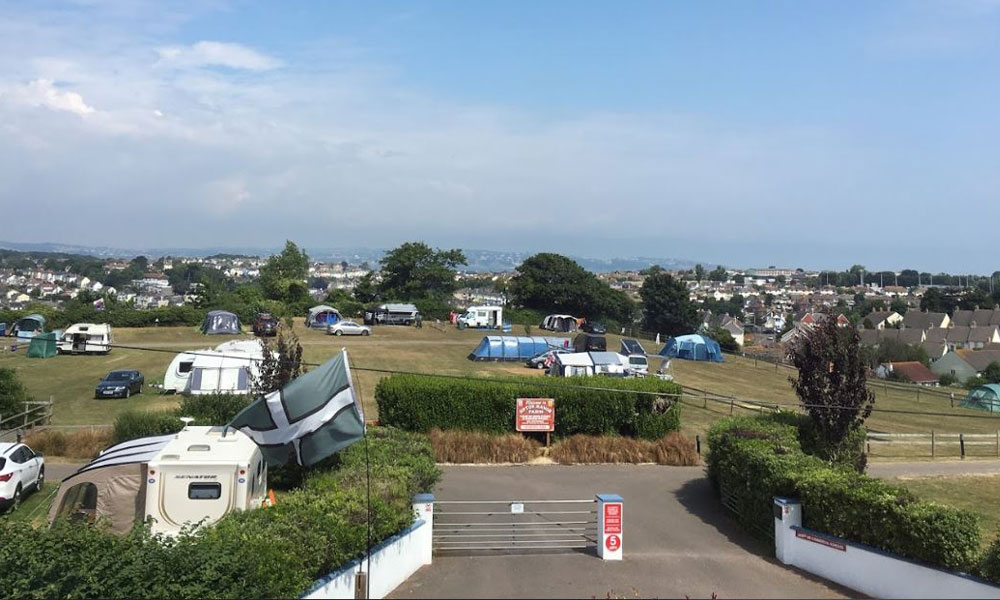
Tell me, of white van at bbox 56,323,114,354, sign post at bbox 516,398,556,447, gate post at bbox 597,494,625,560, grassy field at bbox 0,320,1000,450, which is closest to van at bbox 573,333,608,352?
grassy field at bbox 0,320,1000,450

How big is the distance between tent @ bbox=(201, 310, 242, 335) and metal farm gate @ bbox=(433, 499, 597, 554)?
3403cm

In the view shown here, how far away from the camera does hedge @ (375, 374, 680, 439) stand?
72.2 feet

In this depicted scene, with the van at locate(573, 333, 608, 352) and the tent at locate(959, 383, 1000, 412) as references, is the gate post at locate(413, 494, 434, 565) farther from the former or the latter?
the tent at locate(959, 383, 1000, 412)

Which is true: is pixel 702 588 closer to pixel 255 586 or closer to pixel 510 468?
pixel 255 586

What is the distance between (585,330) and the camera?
55125 mm

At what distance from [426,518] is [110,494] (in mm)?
5213

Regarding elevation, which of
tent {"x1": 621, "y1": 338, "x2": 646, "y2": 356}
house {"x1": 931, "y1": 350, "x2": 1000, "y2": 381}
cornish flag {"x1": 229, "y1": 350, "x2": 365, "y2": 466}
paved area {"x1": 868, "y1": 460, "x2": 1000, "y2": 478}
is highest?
cornish flag {"x1": 229, "y1": 350, "x2": 365, "y2": 466}

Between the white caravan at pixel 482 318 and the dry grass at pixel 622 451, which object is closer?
the dry grass at pixel 622 451

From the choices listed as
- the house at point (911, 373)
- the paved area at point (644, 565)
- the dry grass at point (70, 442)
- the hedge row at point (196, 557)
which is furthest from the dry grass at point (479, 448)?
the house at point (911, 373)

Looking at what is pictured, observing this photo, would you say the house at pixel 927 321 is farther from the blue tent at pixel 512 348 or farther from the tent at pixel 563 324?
the blue tent at pixel 512 348

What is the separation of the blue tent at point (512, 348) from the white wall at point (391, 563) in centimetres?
2663

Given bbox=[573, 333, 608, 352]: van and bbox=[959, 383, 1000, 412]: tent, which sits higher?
bbox=[573, 333, 608, 352]: van

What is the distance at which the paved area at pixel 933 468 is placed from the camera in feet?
68.3

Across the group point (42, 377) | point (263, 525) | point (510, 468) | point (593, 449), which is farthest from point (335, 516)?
point (42, 377)
